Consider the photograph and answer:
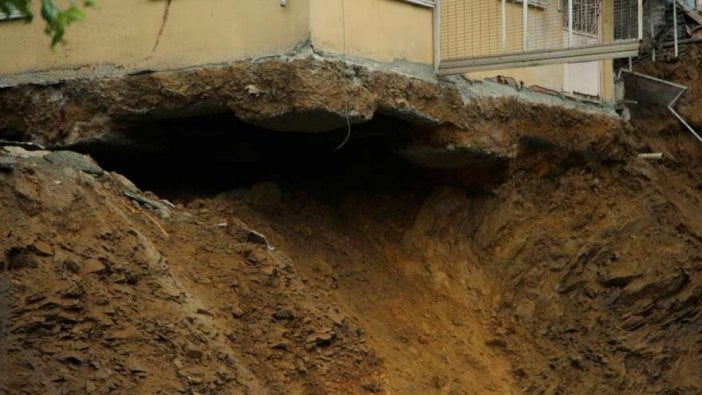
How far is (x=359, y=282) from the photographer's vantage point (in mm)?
12953

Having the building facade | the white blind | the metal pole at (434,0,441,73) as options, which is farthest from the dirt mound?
the white blind

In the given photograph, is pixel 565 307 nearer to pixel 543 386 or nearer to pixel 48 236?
pixel 543 386

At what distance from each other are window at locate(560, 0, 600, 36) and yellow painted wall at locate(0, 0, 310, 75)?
4.25m

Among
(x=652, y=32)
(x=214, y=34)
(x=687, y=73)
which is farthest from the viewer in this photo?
(x=652, y=32)

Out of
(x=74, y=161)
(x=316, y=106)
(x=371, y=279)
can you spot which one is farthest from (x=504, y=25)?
(x=74, y=161)

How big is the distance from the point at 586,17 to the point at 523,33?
1799 mm

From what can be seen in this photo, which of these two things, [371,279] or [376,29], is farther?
[371,279]

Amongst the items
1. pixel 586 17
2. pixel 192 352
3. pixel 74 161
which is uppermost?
pixel 586 17

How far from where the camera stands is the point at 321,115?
1220 cm

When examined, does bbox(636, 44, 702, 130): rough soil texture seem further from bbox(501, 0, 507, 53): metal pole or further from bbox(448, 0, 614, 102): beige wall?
bbox(501, 0, 507, 53): metal pole

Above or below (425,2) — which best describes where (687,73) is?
below

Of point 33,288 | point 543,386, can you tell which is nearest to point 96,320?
point 33,288

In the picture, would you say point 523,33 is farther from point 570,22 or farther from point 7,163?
point 7,163

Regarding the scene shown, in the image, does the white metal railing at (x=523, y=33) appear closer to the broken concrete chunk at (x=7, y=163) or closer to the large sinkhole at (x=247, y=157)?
the large sinkhole at (x=247, y=157)
